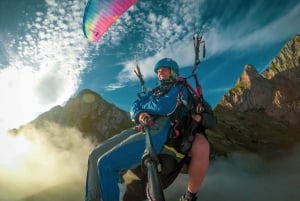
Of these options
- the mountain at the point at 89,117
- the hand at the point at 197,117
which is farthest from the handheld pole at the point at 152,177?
the mountain at the point at 89,117

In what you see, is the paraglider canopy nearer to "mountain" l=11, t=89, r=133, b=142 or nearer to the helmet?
the helmet

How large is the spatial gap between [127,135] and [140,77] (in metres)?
1.45

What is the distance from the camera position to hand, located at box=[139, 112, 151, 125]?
5079mm

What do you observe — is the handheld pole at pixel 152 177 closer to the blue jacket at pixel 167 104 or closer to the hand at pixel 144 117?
the hand at pixel 144 117

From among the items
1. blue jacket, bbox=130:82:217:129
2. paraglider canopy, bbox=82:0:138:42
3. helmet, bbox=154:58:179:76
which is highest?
paraglider canopy, bbox=82:0:138:42

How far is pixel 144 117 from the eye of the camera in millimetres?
5191

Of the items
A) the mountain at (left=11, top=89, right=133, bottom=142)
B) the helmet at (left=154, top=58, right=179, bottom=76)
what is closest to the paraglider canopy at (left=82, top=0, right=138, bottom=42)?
the helmet at (left=154, top=58, right=179, bottom=76)

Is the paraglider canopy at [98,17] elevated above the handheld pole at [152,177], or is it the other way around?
the paraglider canopy at [98,17]

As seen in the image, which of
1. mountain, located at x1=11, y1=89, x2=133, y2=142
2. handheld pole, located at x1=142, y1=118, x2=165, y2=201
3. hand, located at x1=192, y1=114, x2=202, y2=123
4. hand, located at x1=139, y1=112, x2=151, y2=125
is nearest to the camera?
handheld pole, located at x1=142, y1=118, x2=165, y2=201

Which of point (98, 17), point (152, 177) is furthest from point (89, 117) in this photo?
point (152, 177)

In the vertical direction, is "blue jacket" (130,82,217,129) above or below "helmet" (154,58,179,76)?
below

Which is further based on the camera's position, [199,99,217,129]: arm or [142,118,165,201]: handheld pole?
[199,99,217,129]: arm

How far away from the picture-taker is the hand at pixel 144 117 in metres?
5.08

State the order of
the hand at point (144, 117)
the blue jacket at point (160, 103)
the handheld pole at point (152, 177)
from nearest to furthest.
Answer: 1. the handheld pole at point (152, 177)
2. the hand at point (144, 117)
3. the blue jacket at point (160, 103)
